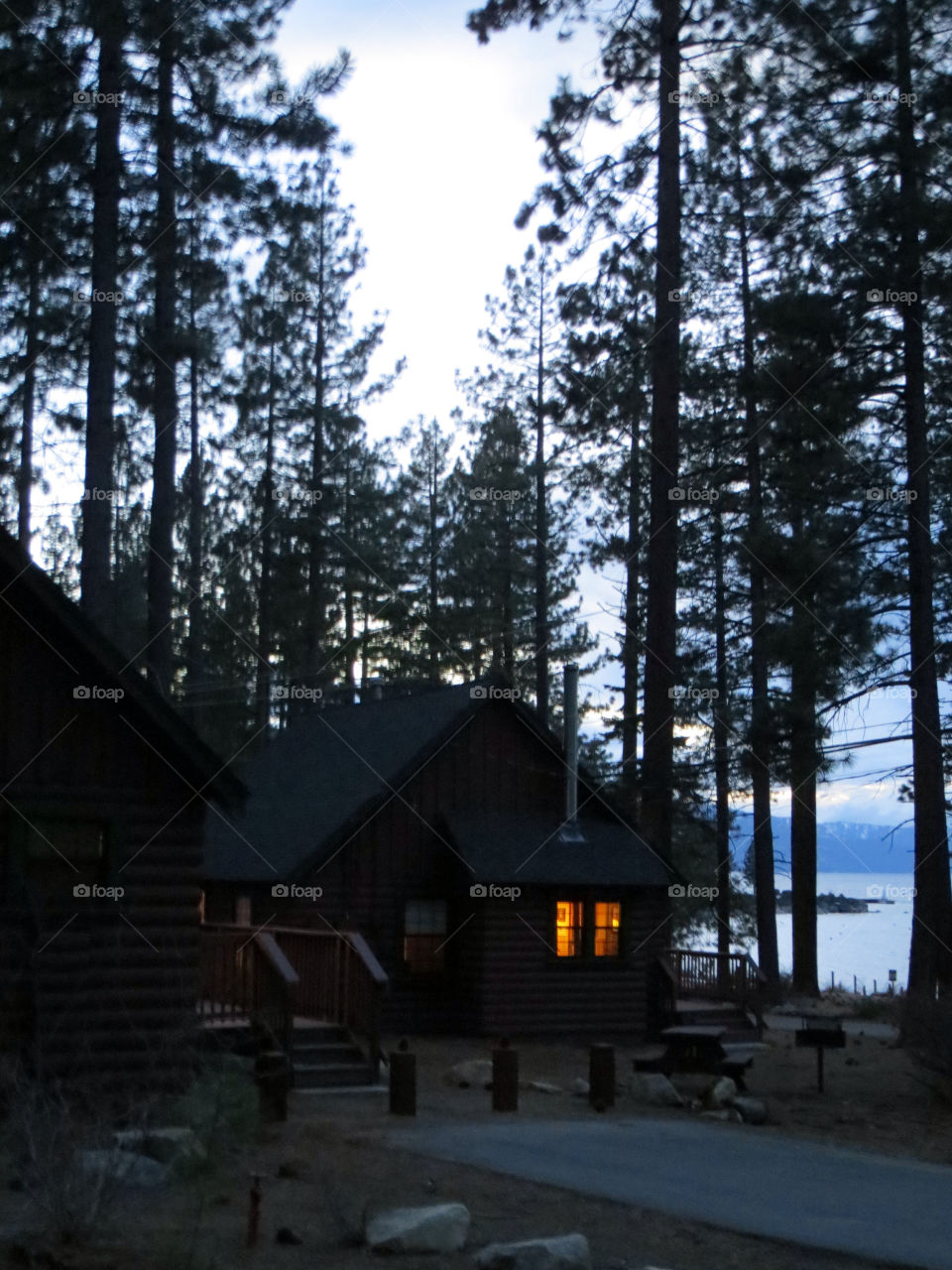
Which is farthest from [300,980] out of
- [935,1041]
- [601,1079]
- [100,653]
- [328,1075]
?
[935,1041]

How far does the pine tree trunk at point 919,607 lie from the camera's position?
2091cm

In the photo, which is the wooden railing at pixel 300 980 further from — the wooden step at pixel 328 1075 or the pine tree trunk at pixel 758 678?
the pine tree trunk at pixel 758 678

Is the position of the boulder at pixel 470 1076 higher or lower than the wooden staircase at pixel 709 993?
lower

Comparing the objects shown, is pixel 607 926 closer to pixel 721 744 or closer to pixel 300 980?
pixel 721 744

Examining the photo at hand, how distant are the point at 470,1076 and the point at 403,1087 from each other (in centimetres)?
353

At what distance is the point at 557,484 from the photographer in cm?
4112

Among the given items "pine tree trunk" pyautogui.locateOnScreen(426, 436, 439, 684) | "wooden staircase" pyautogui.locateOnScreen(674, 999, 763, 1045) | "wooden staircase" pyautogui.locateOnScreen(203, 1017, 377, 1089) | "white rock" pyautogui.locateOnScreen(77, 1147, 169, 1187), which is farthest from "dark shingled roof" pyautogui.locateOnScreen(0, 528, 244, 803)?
"pine tree trunk" pyautogui.locateOnScreen(426, 436, 439, 684)

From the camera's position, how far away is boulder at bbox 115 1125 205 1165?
10.0 m

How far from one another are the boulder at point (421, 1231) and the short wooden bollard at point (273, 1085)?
15.6 ft

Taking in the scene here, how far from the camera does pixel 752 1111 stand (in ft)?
48.7

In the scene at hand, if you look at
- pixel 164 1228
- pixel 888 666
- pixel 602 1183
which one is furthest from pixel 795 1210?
pixel 888 666

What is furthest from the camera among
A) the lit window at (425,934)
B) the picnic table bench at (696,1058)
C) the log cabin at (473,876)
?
the lit window at (425,934)

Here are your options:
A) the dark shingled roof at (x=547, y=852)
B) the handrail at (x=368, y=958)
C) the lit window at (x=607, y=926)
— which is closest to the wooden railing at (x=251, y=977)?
the handrail at (x=368, y=958)

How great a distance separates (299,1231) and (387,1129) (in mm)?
4601
